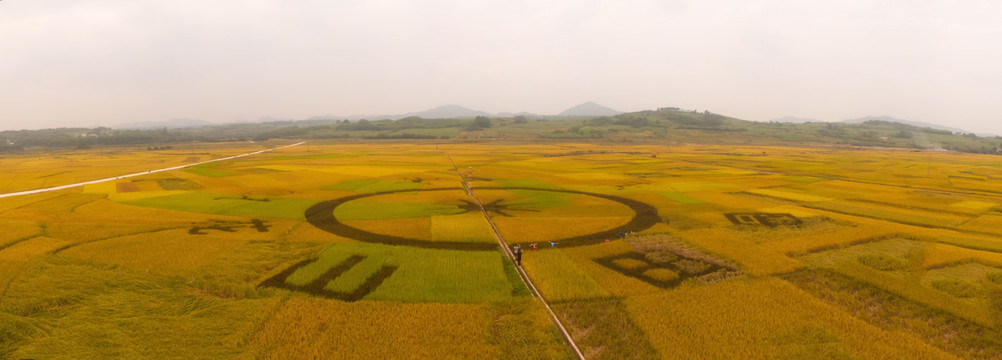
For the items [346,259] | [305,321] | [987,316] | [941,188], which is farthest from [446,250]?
[941,188]

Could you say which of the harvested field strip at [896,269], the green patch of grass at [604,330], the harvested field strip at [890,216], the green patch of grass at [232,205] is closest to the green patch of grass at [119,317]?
the green patch of grass at [604,330]

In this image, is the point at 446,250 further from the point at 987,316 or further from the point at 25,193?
the point at 25,193

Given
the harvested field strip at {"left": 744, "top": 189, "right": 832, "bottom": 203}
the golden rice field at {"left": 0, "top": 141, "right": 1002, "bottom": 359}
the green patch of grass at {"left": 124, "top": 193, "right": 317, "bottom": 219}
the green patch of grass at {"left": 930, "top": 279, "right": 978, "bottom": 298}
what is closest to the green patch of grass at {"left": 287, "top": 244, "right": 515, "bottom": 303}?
the golden rice field at {"left": 0, "top": 141, "right": 1002, "bottom": 359}

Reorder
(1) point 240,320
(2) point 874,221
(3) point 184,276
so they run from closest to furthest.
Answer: (1) point 240,320 → (3) point 184,276 → (2) point 874,221

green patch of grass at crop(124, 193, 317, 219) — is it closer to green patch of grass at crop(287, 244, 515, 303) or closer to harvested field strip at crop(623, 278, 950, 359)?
green patch of grass at crop(287, 244, 515, 303)

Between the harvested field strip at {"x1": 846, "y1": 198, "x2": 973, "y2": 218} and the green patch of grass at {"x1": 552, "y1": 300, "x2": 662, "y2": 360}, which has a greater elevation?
the harvested field strip at {"x1": 846, "y1": 198, "x2": 973, "y2": 218}

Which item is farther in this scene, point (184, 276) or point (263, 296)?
point (184, 276)

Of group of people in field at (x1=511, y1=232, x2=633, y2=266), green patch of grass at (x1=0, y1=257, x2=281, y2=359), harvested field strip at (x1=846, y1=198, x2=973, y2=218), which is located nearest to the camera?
green patch of grass at (x1=0, y1=257, x2=281, y2=359)
